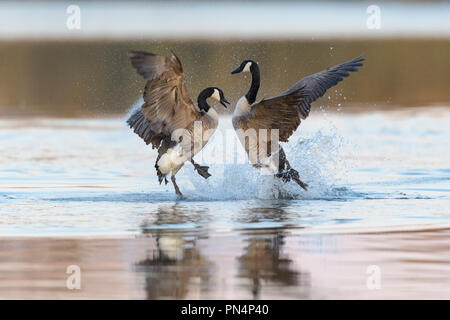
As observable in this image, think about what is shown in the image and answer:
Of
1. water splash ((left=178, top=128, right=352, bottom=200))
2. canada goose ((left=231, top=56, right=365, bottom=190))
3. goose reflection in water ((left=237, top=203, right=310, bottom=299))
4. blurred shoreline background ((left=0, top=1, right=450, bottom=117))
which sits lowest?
goose reflection in water ((left=237, top=203, right=310, bottom=299))

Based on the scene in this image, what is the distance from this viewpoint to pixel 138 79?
3056cm

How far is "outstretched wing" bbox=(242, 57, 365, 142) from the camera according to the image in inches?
464

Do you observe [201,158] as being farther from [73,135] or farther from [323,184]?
[73,135]

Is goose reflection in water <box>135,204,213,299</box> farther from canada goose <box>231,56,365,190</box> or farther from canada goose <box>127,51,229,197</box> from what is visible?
canada goose <box>231,56,365,190</box>

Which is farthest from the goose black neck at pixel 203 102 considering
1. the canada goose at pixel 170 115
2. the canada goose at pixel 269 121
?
the canada goose at pixel 269 121

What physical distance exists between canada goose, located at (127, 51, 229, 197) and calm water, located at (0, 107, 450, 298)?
1.60ft

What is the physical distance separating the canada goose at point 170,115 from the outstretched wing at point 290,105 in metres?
0.52

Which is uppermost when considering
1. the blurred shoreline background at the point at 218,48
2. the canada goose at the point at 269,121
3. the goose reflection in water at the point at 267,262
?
the blurred shoreline background at the point at 218,48

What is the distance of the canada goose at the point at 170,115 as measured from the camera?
35.7 ft

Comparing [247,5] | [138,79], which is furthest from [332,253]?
[247,5]

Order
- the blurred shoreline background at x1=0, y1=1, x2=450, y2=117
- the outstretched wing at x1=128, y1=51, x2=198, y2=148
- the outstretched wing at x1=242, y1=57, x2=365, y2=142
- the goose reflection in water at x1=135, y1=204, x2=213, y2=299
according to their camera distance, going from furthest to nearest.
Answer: the blurred shoreline background at x1=0, y1=1, x2=450, y2=117 → the outstretched wing at x1=242, y1=57, x2=365, y2=142 → the outstretched wing at x1=128, y1=51, x2=198, y2=148 → the goose reflection in water at x1=135, y1=204, x2=213, y2=299

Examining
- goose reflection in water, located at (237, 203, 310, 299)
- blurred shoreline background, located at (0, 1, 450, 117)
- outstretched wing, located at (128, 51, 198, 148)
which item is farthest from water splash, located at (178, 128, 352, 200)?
blurred shoreline background, located at (0, 1, 450, 117)

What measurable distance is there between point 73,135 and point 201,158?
4833mm

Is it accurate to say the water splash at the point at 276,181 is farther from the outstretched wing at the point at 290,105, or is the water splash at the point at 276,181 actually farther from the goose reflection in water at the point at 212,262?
the goose reflection in water at the point at 212,262
